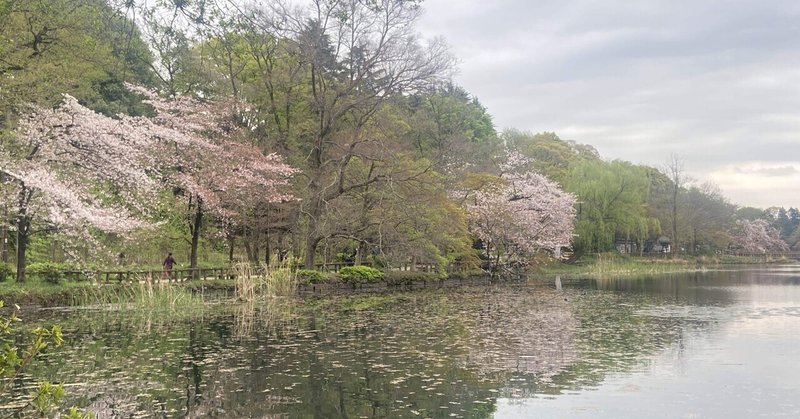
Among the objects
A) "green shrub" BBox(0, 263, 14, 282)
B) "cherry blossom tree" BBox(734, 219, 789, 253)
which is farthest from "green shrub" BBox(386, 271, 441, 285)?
"cherry blossom tree" BBox(734, 219, 789, 253)

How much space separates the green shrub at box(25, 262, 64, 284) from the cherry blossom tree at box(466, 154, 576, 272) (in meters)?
21.7

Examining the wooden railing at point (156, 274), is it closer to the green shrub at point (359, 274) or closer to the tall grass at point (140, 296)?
the tall grass at point (140, 296)

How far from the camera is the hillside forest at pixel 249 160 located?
776 inches

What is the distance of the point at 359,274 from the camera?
95.0 ft

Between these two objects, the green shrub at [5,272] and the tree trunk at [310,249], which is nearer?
the green shrub at [5,272]

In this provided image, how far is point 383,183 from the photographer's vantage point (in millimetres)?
29016

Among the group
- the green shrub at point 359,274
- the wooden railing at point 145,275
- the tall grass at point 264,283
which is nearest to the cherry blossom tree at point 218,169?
the wooden railing at point 145,275

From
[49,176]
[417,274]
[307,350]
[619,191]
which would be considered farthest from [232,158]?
[619,191]

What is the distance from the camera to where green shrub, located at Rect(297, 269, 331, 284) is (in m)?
26.5

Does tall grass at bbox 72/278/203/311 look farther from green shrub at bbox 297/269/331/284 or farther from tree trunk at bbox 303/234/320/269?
tree trunk at bbox 303/234/320/269

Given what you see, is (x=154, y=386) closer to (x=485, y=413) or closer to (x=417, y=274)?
(x=485, y=413)

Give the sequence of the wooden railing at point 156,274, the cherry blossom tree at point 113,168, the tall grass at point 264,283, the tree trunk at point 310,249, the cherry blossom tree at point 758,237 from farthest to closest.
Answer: the cherry blossom tree at point 758,237 → the tree trunk at point 310,249 → the tall grass at point 264,283 → the wooden railing at point 156,274 → the cherry blossom tree at point 113,168

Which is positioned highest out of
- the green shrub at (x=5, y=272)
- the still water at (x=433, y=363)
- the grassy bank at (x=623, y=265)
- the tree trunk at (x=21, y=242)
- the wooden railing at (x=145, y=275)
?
the tree trunk at (x=21, y=242)

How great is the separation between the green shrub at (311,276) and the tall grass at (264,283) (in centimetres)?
125
